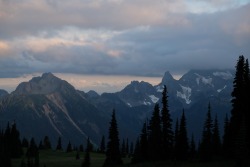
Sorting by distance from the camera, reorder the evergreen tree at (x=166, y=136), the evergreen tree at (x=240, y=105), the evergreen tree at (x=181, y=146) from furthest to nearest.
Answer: the evergreen tree at (x=166, y=136)
the evergreen tree at (x=181, y=146)
the evergreen tree at (x=240, y=105)

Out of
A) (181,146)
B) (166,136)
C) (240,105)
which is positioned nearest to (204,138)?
(181,146)

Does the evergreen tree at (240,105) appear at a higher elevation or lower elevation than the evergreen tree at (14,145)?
higher

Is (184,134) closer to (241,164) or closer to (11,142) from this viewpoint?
(241,164)

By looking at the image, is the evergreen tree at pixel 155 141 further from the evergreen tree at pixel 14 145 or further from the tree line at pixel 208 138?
the evergreen tree at pixel 14 145

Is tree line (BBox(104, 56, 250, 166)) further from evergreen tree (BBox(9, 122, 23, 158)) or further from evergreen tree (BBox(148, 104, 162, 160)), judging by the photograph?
evergreen tree (BBox(9, 122, 23, 158))

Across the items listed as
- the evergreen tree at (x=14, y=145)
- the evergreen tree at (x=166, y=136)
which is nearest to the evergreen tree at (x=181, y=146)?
the evergreen tree at (x=166, y=136)

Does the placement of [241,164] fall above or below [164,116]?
below

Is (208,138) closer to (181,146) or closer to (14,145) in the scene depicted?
(181,146)

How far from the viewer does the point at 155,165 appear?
88125 mm

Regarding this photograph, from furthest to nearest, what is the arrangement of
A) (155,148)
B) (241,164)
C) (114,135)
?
(114,135)
(155,148)
(241,164)

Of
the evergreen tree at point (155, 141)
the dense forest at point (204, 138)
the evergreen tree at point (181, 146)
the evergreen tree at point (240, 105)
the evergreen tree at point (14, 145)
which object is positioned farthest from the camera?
the evergreen tree at point (14, 145)

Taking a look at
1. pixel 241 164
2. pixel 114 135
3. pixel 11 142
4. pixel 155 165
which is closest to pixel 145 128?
pixel 114 135

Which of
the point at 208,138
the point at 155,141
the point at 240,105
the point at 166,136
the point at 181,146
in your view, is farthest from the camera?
the point at 155,141

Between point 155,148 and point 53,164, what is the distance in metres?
45.6
